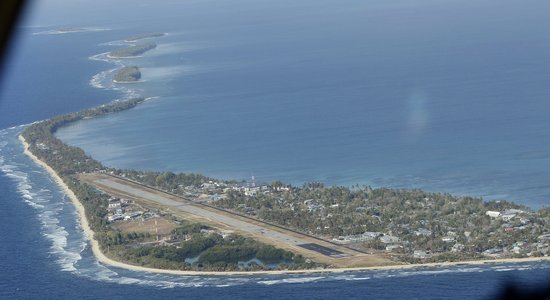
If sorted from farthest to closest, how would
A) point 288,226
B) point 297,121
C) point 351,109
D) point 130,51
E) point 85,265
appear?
1. point 130,51
2. point 351,109
3. point 297,121
4. point 288,226
5. point 85,265

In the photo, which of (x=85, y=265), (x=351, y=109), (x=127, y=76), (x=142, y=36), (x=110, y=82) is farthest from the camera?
(x=142, y=36)

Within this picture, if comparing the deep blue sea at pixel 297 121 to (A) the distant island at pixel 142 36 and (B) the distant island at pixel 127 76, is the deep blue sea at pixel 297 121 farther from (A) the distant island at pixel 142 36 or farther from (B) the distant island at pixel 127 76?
(A) the distant island at pixel 142 36

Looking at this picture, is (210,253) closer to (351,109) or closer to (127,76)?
(351,109)

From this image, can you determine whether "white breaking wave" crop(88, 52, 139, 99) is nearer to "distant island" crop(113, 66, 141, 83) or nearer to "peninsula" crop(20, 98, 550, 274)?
"distant island" crop(113, 66, 141, 83)

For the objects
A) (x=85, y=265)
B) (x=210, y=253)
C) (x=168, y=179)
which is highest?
(x=168, y=179)

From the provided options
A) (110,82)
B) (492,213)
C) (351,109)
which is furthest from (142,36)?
(492,213)

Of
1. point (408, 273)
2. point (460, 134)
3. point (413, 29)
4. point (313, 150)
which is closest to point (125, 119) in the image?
point (313, 150)

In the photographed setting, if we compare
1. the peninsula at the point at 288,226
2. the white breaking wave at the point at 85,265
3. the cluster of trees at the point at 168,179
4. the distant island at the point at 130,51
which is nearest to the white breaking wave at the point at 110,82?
the distant island at the point at 130,51
